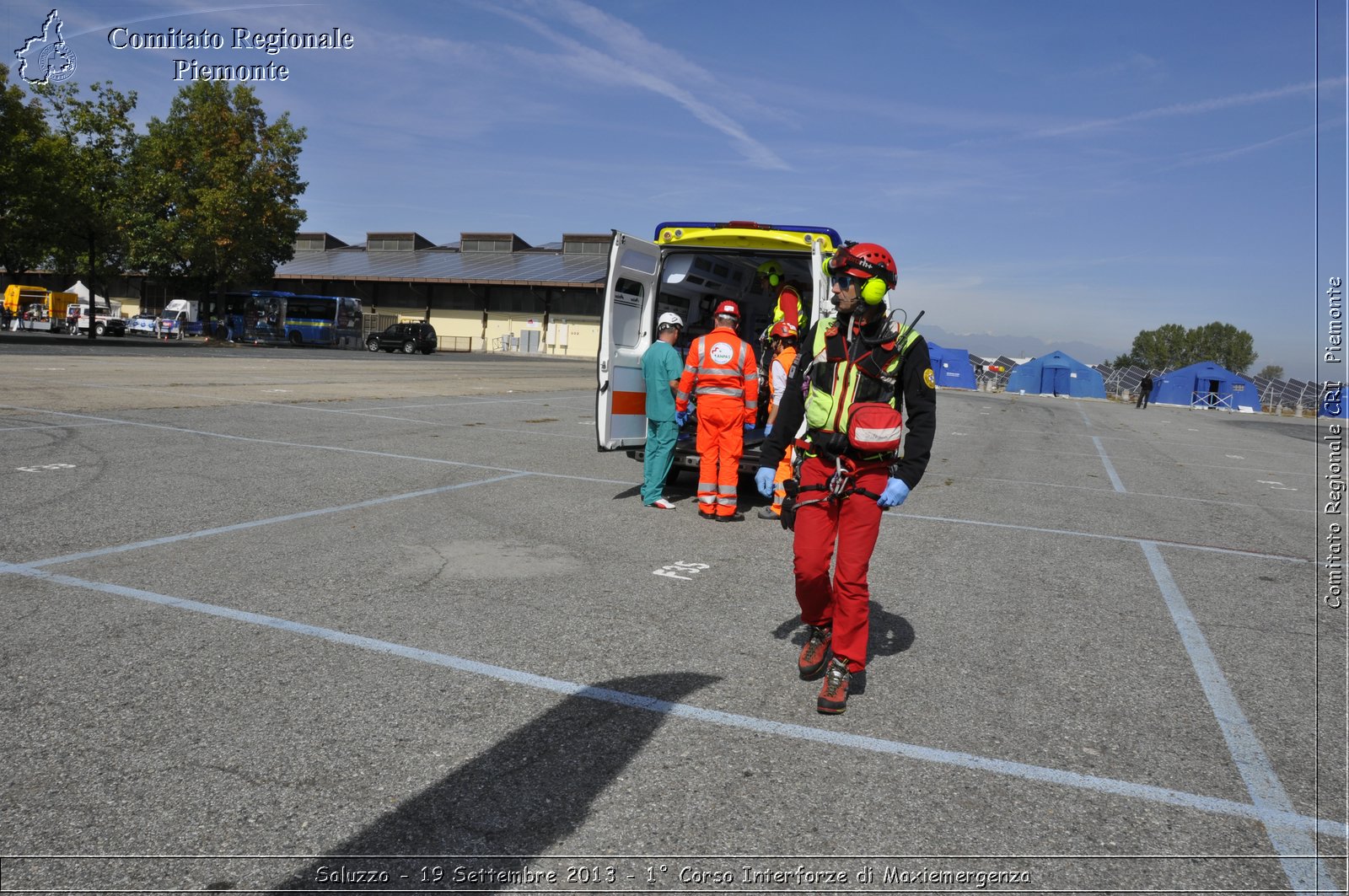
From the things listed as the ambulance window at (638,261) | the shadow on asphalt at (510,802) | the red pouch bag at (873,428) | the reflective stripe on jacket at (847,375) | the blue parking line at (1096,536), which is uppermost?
the ambulance window at (638,261)

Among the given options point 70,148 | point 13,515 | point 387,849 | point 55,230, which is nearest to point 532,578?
point 387,849

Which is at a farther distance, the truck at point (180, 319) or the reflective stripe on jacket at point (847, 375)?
the truck at point (180, 319)

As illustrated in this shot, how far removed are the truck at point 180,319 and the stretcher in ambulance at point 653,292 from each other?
158 feet

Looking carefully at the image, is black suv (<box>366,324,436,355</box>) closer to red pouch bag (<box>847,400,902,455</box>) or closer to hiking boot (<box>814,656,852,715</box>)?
red pouch bag (<box>847,400,902,455</box>)

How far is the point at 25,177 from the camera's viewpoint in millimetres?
31547

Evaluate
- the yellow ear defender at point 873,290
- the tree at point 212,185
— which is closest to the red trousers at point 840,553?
the yellow ear defender at point 873,290

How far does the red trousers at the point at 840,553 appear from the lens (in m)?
3.96

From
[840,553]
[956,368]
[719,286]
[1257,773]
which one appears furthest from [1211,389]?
[840,553]

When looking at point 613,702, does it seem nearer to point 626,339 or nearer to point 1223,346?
point 626,339

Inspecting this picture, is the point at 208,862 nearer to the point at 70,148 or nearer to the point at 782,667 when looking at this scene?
the point at 782,667

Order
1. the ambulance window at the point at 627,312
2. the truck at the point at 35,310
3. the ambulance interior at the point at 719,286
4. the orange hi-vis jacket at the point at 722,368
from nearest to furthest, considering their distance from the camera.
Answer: the orange hi-vis jacket at the point at 722,368
the ambulance window at the point at 627,312
the ambulance interior at the point at 719,286
the truck at the point at 35,310

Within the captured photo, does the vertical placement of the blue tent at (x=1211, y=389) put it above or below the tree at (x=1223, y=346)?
below

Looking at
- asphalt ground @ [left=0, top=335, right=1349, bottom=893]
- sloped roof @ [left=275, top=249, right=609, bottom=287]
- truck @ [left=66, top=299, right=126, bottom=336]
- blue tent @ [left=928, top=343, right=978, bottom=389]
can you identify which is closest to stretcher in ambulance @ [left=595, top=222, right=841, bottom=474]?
asphalt ground @ [left=0, top=335, right=1349, bottom=893]

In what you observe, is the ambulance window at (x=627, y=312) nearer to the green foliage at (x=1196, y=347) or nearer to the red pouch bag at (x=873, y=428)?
the red pouch bag at (x=873, y=428)
